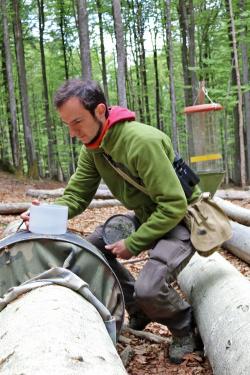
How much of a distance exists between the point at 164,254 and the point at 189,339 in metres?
0.62

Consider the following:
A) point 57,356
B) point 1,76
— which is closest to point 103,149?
point 57,356

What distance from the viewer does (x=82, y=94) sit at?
2.91 meters

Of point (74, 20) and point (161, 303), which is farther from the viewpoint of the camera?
point (74, 20)

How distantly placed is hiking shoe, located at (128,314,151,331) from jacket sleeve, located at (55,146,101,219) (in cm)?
90

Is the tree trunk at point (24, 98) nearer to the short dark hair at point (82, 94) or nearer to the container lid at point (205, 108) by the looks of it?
the container lid at point (205, 108)

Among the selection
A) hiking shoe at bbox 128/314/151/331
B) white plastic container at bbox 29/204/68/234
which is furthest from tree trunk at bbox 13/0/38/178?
white plastic container at bbox 29/204/68/234

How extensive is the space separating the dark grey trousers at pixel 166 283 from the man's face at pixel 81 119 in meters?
0.82

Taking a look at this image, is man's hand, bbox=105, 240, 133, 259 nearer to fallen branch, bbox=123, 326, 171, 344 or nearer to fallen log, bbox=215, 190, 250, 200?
fallen branch, bbox=123, 326, 171, 344

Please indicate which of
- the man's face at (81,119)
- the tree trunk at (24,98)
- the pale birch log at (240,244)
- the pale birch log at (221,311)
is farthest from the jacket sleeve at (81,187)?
the tree trunk at (24,98)

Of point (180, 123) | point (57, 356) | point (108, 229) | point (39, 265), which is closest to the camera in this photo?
point (57, 356)

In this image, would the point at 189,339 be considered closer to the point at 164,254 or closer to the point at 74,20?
the point at 164,254

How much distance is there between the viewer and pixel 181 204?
9.57 ft

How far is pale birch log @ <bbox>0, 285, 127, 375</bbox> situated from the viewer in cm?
160

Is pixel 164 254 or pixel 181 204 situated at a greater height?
pixel 181 204
